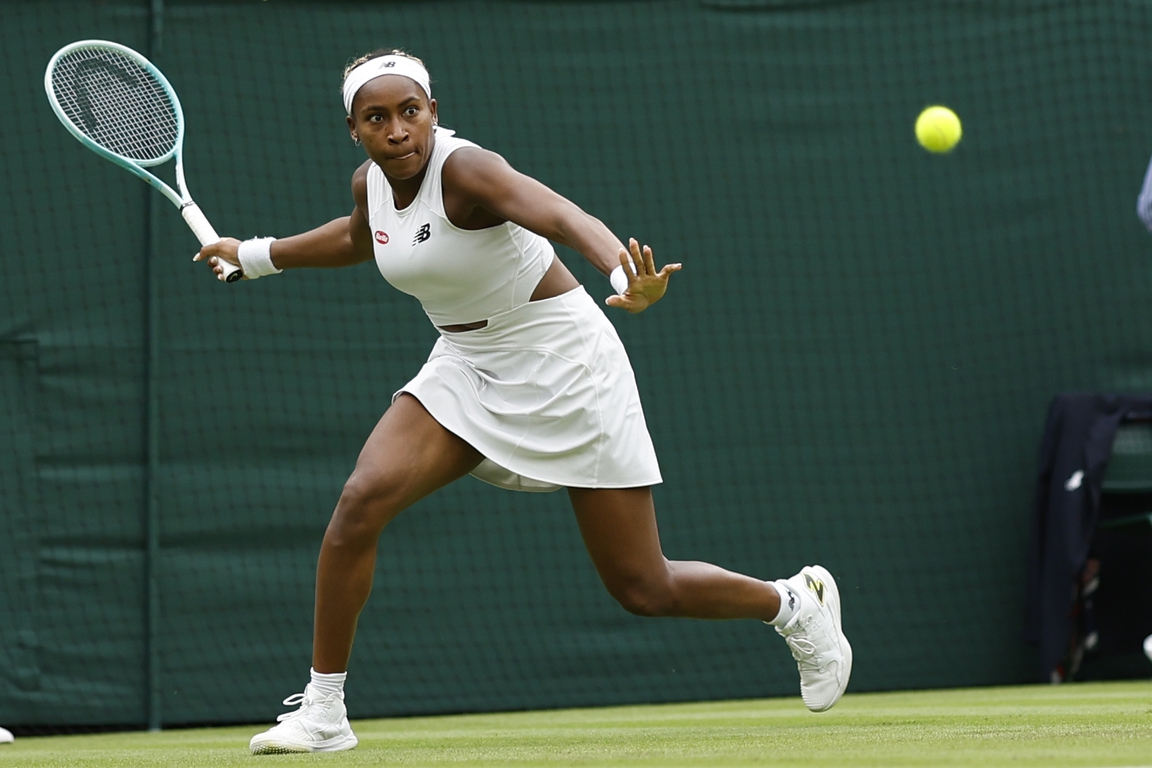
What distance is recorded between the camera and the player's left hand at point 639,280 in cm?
306

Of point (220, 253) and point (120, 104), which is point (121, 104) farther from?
point (220, 253)

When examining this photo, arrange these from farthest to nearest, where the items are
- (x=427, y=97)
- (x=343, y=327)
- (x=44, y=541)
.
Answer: (x=343, y=327), (x=44, y=541), (x=427, y=97)

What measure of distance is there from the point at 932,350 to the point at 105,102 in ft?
11.4

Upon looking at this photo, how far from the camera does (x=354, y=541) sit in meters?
3.73

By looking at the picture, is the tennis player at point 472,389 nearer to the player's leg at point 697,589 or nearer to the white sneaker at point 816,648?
the player's leg at point 697,589

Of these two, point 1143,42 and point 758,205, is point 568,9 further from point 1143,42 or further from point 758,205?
point 1143,42

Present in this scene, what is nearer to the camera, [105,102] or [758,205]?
[105,102]

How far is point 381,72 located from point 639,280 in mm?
1033

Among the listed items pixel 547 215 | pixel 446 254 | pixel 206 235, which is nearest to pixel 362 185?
pixel 446 254

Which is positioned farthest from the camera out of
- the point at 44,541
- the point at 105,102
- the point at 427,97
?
the point at 44,541

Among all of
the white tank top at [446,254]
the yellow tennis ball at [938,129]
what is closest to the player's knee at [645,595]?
the white tank top at [446,254]

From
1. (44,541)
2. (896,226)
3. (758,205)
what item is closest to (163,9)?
(44,541)

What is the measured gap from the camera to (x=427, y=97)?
3.79 m

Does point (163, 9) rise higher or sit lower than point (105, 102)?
higher
